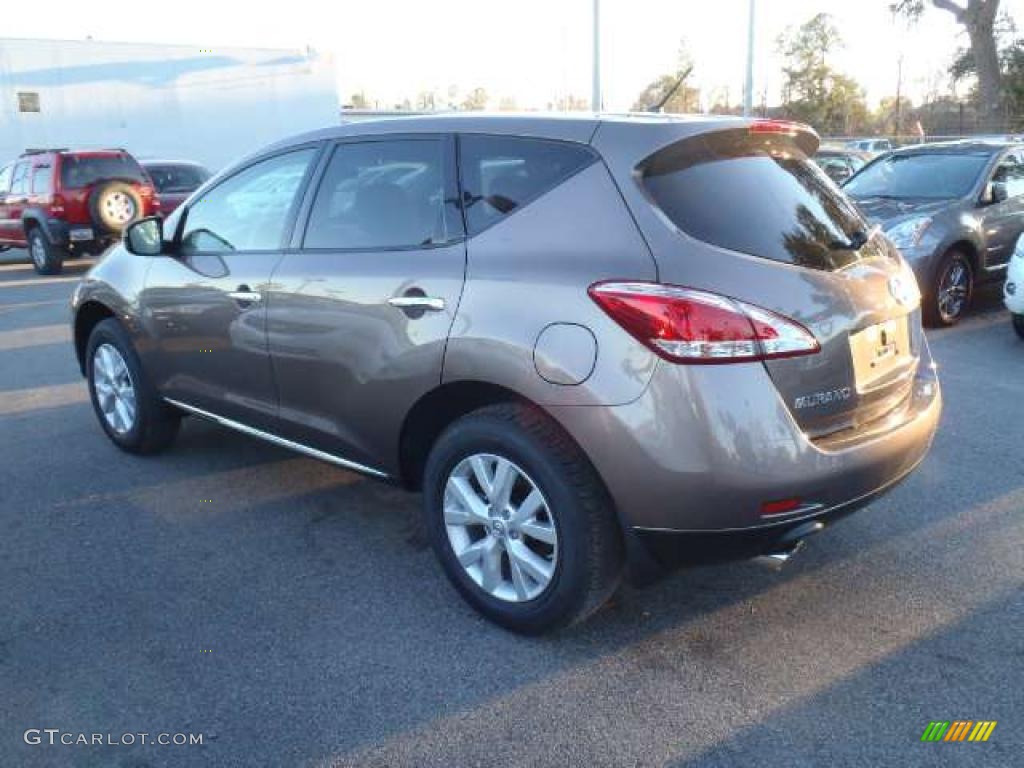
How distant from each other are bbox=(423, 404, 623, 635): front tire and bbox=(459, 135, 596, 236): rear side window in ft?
2.31

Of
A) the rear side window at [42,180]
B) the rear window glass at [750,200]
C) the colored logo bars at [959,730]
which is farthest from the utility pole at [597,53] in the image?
the colored logo bars at [959,730]

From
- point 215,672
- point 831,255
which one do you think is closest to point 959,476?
point 831,255

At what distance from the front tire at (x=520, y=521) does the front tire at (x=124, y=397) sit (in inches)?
90.7

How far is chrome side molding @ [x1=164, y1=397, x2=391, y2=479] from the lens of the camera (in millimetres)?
3781

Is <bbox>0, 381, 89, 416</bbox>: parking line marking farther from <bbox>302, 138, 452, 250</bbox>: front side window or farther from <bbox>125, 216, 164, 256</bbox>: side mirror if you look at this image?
<bbox>302, 138, 452, 250</bbox>: front side window

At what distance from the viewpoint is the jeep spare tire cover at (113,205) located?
46.3ft

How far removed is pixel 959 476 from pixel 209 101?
29494mm

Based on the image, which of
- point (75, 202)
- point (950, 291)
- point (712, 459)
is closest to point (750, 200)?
point (712, 459)

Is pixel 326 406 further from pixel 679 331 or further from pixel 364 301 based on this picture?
pixel 679 331

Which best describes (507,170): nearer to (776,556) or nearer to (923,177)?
(776,556)

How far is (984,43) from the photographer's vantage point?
33625mm

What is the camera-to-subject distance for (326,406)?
3801 mm

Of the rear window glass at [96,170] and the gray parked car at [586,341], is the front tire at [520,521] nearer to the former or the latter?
the gray parked car at [586,341]

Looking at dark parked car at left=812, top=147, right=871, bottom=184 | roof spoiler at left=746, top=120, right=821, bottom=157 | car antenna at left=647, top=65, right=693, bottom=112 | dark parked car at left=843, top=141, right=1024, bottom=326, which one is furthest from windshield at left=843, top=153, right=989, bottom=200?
dark parked car at left=812, top=147, right=871, bottom=184
